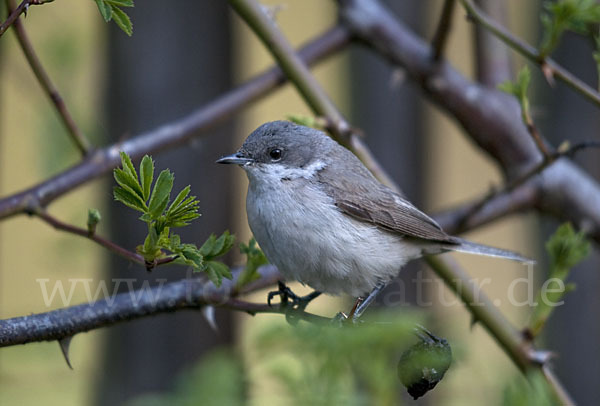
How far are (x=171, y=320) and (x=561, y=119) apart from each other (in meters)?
3.24

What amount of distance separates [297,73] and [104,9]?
1.45 meters

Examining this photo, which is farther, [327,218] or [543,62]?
Result: [327,218]

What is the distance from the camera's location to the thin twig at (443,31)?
314 cm

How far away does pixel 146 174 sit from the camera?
156 centimetres

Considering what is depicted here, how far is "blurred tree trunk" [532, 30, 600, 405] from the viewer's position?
16.6 ft

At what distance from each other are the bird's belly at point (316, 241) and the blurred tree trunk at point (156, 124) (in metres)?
1.74

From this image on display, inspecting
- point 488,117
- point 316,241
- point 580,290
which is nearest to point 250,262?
point 316,241

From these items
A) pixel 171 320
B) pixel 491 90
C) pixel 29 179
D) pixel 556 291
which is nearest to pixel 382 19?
pixel 491 90

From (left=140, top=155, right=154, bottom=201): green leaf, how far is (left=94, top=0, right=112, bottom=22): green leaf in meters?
0.32

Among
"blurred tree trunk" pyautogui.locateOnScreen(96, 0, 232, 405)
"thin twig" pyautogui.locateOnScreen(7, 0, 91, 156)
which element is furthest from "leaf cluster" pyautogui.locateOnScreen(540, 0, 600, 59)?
"blurred tree trunk" pyautogui.locateOnScreen(96, 0, 232, 405)

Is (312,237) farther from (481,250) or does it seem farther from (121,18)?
(121,18)

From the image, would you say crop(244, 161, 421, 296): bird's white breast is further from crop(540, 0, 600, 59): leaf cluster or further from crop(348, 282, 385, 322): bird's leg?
crop(540, 0, 600, 59): leaf cluster

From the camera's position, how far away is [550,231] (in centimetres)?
536

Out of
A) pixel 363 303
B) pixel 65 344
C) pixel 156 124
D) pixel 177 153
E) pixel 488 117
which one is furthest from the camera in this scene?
pixel 177 153
